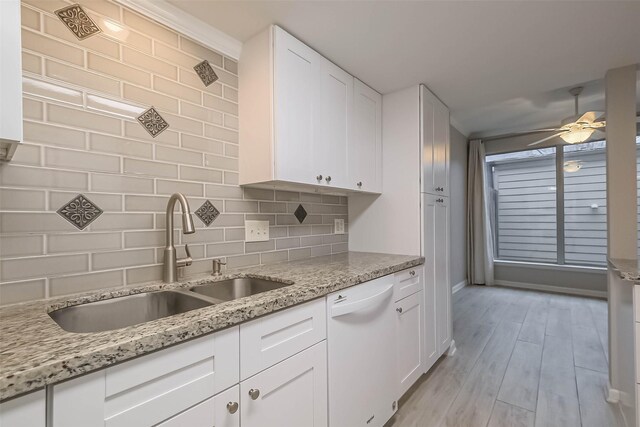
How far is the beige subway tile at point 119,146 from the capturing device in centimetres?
110

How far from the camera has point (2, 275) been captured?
0.90m

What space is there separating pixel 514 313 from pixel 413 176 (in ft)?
8.49

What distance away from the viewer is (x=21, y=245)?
0.94 m

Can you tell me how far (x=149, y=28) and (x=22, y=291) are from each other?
3.70 ft

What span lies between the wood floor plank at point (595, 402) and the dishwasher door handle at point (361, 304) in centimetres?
136

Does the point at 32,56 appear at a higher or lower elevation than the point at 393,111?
lower

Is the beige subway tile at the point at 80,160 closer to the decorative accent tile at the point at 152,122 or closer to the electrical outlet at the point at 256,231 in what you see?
the decorative accent tile at the point at 152,122

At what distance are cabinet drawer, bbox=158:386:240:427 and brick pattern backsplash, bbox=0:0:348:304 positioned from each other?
650 mm

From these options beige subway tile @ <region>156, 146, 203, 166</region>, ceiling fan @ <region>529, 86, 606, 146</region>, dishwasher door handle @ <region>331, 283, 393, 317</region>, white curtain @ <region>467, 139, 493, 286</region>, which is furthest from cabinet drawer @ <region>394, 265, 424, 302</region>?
white curtain @ <region>467, 139, 493, 286</region>

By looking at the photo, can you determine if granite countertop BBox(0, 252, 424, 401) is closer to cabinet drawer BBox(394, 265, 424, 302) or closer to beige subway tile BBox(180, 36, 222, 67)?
cabinet drawer BBox(394, 265, 424, 302)

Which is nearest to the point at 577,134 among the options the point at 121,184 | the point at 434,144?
the point at 434,144

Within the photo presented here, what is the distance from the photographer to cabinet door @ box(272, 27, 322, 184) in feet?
4.68

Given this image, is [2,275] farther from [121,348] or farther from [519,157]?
[519,157]

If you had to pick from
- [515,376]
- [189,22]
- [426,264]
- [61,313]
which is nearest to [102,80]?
[189,22]
